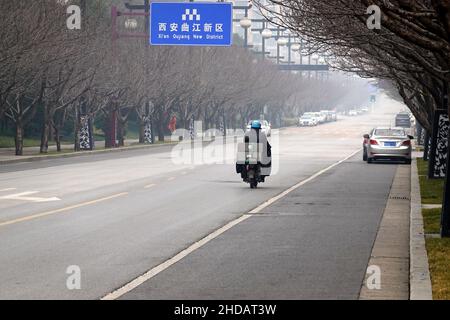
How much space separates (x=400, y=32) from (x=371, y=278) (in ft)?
13.2

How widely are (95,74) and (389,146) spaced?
16684 mm

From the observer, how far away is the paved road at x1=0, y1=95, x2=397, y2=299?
46.3 ft

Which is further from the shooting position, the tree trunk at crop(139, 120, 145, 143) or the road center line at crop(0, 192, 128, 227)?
the tree trunk at crop(139, 120, 145, 143)

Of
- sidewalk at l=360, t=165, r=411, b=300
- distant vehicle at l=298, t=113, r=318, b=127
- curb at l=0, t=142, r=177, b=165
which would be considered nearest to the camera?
sidewalk at l=360, t=165, r=411, b=300

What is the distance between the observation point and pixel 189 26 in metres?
58.6

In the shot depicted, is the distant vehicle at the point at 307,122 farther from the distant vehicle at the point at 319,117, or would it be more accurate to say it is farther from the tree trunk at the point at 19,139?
the tree trunk at the point at 19,139

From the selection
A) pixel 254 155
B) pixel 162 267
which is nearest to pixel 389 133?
pixel 254 155

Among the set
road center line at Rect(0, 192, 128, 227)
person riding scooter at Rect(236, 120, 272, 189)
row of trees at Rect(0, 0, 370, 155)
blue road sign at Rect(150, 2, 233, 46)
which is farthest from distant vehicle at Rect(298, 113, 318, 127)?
road center line at Rect(0, 192, 128, 227)

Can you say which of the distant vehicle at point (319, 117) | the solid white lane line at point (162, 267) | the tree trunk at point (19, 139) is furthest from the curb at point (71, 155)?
the distant vehicle at point (319, 117)

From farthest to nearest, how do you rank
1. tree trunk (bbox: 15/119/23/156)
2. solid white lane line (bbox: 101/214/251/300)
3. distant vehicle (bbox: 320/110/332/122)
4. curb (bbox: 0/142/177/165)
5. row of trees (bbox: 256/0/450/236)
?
distant vehicle (bbox: 320/110/332/122) < tree trunk (bbox: 15/119/23/156) < curb (bbox: 0/142/177/165) < row of trees (bbox: 256/0/450/236) < solid white lane line (bbox: 101/214/251/300)

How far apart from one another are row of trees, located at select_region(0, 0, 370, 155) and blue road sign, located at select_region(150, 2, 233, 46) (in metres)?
3.13

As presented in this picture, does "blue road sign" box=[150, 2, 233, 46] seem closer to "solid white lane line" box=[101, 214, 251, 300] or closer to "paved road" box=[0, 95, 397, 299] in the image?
"paved road" box=[0, 95, 397, 299]

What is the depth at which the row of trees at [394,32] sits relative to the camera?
16.4 metres

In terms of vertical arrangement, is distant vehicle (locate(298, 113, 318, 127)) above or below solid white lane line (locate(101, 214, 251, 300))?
below
